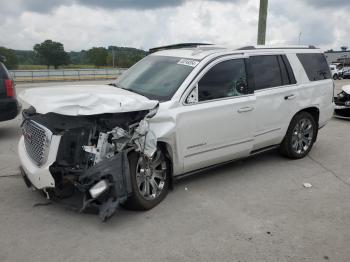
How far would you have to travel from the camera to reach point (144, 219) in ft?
13.6

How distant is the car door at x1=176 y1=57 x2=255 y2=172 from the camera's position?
15.4ft

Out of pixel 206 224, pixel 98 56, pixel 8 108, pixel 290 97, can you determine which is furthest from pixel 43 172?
pixel 98 56

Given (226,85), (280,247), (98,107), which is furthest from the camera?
(226,85)

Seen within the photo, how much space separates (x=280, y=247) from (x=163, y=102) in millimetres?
2047

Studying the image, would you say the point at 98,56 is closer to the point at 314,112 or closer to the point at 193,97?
the point at 314,112

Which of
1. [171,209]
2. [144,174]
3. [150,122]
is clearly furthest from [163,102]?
[171,209]

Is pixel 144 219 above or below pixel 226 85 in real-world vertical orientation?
below

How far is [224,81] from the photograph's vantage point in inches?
203

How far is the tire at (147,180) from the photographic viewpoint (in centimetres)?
412

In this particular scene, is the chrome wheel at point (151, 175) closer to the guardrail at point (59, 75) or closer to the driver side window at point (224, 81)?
the driver side window at point (224, 81)

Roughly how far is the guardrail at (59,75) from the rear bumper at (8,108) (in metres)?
30.6

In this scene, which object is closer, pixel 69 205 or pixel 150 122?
pixel 69 205

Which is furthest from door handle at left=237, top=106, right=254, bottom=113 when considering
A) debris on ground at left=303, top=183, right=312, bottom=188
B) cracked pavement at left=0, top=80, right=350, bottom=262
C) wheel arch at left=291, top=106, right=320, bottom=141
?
wheel arch at left=291, top=106, right=320, bottom=141

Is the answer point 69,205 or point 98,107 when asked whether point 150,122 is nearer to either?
point 98,107
